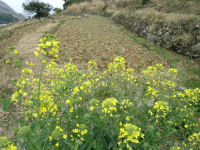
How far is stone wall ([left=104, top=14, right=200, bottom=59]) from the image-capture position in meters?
6.77

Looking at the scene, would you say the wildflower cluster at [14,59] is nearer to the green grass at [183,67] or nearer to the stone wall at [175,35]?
the green grass at [183,67]

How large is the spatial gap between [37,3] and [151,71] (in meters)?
29.9

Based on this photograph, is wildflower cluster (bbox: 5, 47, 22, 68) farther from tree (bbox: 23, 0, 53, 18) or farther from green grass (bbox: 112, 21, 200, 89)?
tree (bbox: 23, 0, 53, 18)

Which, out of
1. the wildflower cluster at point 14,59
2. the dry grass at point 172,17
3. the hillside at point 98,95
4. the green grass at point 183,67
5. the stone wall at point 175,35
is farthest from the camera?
the dry grass at point 172,17

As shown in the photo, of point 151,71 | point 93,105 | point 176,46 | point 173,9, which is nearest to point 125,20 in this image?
point 173,9

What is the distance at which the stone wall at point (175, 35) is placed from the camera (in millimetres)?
6770

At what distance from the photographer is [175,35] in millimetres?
7660

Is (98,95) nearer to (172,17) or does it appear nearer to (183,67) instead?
(183,67)

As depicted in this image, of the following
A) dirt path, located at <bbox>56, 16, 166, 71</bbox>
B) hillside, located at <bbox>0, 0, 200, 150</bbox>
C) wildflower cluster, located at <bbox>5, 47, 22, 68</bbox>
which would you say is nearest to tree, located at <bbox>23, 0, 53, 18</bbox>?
hillside, located at <bbox>0, 0, 200, 150</bbox>

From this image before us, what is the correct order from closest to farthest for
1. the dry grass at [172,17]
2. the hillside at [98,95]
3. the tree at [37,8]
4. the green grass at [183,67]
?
the hillside at [98,95]
the green grass at [183,67]
the dry grass at [172,17]
the tree at [37,8]

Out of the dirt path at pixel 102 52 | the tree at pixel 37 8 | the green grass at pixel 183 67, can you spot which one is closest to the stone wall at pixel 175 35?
the green grass at pixel 183 67

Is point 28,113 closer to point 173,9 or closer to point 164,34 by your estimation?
point 164,34

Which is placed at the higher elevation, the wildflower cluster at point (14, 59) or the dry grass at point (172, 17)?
the dry grass at point (172, 17)

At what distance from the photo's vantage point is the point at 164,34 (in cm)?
818
